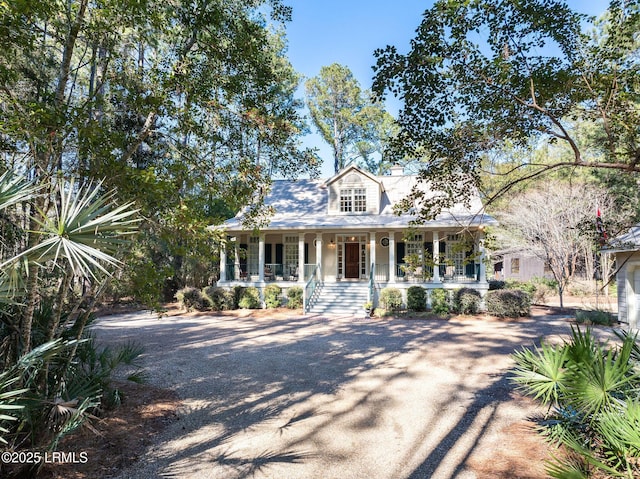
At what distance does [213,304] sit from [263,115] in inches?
494

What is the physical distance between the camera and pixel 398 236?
1761cm

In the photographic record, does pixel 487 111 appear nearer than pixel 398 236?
Yes

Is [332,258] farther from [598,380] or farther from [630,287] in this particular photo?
[598,380]

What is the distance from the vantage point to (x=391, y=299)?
50.8 feet

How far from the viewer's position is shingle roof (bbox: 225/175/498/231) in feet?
53.2

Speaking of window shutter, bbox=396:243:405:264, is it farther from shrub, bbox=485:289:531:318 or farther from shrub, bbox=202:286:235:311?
shrub, bbox=202:286:235:311

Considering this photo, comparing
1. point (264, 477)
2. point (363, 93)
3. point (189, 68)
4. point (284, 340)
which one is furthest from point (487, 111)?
point (363, 93)

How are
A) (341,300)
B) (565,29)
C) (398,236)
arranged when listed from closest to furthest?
(565,29), (341,300), (398,236)

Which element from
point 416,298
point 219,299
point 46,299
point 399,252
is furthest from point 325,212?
point 46,299

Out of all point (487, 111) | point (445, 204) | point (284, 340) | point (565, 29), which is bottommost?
point (284, 340)

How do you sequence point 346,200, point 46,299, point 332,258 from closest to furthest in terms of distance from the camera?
1. point 46,299
2. point 346,200
3. point 332,258

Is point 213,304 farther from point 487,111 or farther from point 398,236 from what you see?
point 487,111

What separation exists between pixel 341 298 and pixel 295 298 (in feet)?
6.78

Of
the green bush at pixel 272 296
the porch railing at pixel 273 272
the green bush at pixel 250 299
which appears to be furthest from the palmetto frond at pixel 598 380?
the green bush at pixel 250 299
